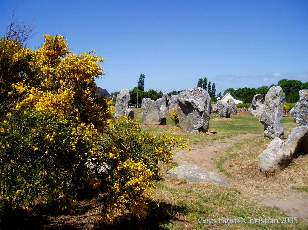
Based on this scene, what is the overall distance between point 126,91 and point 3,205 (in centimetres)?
3621

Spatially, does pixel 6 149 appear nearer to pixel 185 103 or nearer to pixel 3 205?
pixel 3 205

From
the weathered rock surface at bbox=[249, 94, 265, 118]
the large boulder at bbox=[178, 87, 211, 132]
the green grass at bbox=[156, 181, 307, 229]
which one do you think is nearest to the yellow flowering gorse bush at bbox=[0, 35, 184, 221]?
the green grass at bbox=[156, 181, 307, 229]

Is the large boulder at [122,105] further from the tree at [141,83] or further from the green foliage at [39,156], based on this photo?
the tree at [141,83]

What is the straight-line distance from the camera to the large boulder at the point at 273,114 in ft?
102

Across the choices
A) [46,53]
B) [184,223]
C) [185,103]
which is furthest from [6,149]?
[185,103]

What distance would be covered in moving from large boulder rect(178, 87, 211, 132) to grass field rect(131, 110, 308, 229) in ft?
18.7

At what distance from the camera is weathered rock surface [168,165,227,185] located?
2178 centimetres

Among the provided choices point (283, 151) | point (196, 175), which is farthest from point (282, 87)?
point (196, 175)

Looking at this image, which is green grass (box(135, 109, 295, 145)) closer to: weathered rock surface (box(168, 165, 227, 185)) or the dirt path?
the dirt path

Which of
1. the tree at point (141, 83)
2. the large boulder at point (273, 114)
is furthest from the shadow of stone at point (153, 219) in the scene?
the tree at point (141, 83)

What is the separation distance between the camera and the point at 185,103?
1426 inches

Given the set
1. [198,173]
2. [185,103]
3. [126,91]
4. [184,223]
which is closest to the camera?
[184,223]

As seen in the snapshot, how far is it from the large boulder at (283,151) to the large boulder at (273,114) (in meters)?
5.83

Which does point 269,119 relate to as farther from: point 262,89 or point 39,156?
point 262,89
